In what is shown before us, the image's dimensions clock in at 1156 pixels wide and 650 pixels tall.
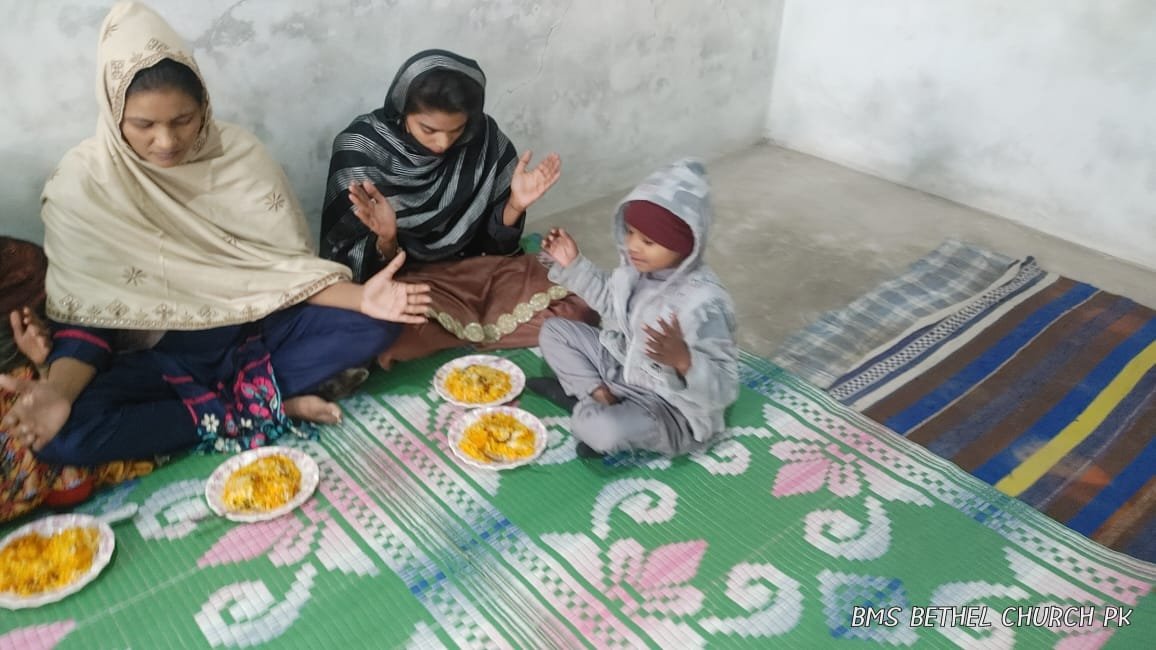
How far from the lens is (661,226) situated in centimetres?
198

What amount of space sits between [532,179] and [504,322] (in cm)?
46

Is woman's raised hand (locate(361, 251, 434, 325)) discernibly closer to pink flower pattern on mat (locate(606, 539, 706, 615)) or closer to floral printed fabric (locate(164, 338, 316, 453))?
floral printed fabric (locate(164, 338, 316, 453))

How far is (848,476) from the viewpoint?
217 centimetres

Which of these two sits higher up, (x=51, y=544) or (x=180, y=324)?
(x=180, y=324)

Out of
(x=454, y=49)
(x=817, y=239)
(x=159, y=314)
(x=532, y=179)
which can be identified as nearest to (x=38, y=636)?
(x=159, y=314)

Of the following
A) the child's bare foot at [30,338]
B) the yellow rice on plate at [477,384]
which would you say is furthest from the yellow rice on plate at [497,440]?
the child's bare foot at [30,338]

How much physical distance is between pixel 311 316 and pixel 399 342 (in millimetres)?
256

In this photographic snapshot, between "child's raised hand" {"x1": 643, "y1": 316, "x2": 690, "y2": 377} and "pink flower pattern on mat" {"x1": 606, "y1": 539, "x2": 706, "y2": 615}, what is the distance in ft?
1.42

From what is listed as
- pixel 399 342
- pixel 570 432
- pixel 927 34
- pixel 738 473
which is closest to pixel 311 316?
pixel 399 342

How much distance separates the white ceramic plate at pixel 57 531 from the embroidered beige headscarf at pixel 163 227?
0.48 metres

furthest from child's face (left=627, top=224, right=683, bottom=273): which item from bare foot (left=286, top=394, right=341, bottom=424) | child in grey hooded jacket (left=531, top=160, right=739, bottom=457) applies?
bare foot (left=286, top=394, right=341, bottom=424)

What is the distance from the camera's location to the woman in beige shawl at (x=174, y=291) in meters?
1.88

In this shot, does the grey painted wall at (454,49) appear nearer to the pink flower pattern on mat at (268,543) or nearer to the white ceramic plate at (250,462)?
the white ceramic plate at (250,462)

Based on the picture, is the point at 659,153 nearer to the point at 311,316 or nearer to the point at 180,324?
the point at 311,316
